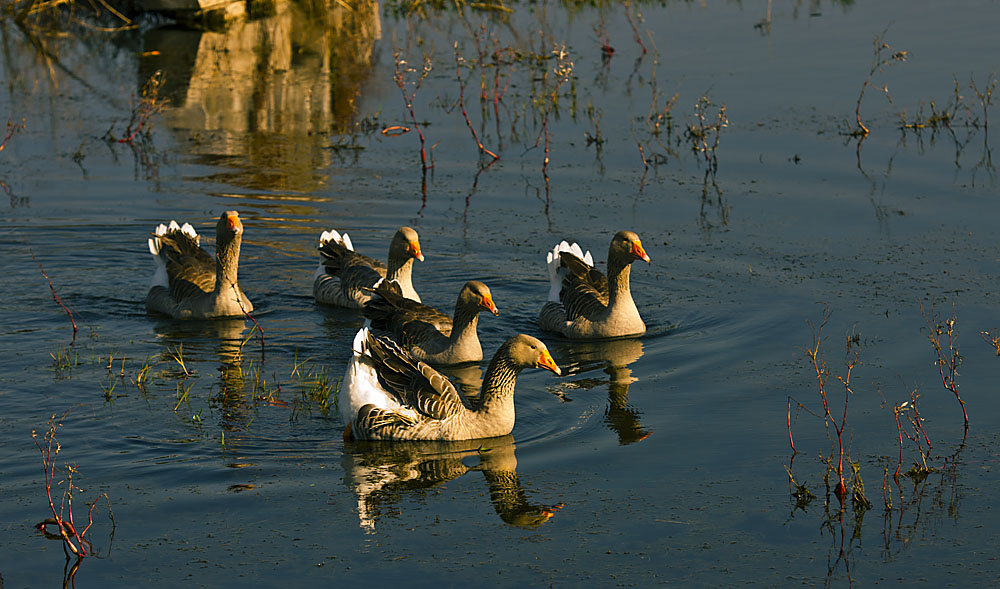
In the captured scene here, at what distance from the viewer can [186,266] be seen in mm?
14289

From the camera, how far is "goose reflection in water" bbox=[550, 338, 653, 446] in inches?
412

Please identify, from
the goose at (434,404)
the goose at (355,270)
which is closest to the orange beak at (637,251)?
the goose at (355,270)

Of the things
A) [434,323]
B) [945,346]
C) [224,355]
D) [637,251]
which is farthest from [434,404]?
[945,346]

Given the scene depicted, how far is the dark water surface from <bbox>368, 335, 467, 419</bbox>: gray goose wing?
0.36 meters

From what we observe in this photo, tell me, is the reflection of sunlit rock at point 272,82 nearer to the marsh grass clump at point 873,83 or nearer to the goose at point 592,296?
the goose at point 592,296

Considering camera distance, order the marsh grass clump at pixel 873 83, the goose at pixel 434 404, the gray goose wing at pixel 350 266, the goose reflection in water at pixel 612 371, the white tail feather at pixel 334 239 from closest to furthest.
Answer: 1. the goose at pixel 434 404
2. the goose reflection in water at pixel 612 371
3. the gray goose wing at pixel 350 266
4. the white tail feather at pixel 334 239
5. the marsh grass clump at pixel 873 83

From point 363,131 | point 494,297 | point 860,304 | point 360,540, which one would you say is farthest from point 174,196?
point 360,540

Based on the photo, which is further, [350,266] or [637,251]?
[350,266]

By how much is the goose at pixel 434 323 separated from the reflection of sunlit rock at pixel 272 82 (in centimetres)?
522

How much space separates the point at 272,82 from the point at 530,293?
35.7 ft

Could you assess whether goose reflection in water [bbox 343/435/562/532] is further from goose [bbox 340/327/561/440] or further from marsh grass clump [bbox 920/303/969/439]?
marsh grass clump [bbox 920/303/969/439]

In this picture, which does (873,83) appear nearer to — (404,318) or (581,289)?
(581,289)

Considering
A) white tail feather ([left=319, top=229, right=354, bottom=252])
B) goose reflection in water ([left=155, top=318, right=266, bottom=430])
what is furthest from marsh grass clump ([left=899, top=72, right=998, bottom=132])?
goose reflection in water ([left=155, top=318, right=266, bottom=430])

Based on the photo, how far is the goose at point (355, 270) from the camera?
44.4ft
